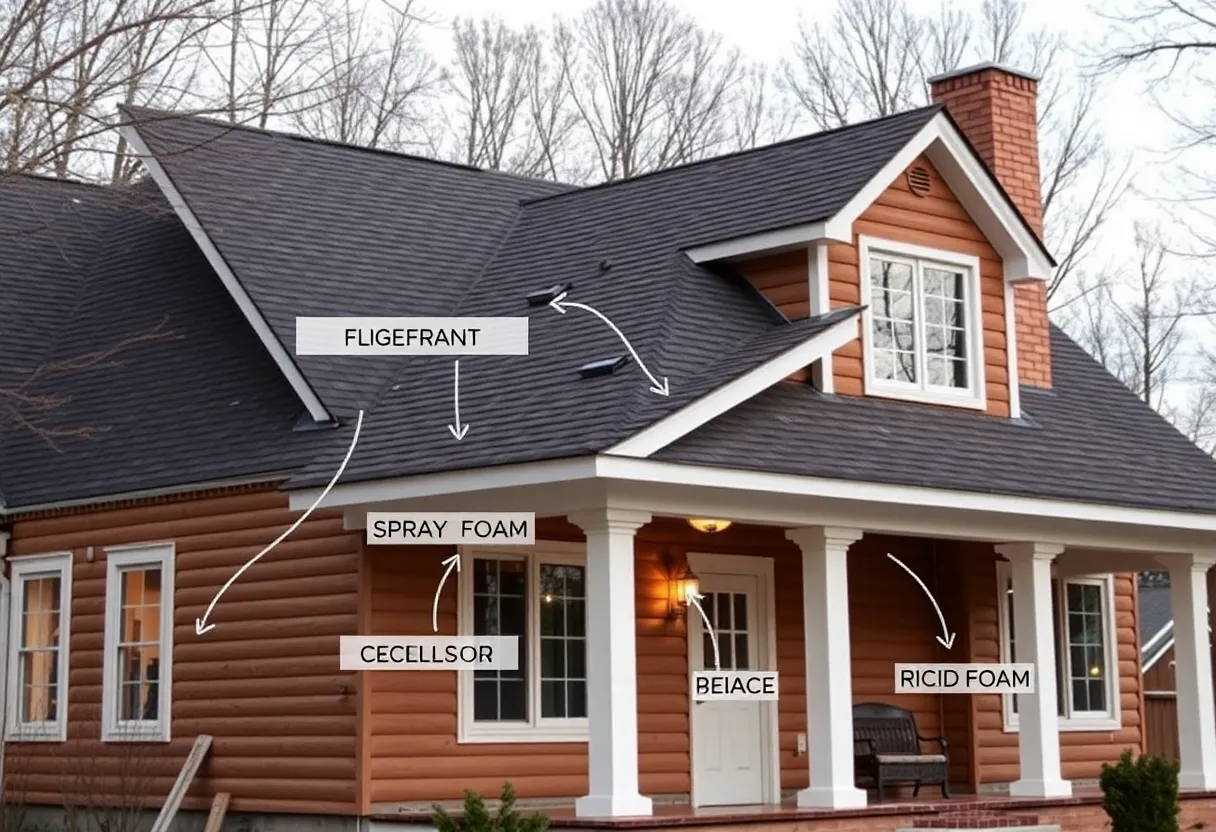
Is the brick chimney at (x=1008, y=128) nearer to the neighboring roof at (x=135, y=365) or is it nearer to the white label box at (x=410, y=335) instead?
the white label box at (x=410, y=335)

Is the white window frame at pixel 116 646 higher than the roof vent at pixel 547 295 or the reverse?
the reverse

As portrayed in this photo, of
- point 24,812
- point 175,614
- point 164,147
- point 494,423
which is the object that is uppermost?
point 164,147

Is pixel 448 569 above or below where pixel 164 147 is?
below

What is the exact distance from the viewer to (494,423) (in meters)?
15.0

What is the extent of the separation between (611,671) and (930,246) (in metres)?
5.87

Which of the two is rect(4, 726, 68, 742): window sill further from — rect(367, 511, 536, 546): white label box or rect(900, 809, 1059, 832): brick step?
rect(900, 809, 1059, 832): brick step

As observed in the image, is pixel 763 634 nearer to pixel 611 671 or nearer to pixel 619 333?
pixel 619 333

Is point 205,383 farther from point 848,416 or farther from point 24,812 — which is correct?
point 848,416

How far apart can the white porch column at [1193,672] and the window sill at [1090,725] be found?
1513 mm

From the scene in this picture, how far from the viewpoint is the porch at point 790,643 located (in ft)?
47.0

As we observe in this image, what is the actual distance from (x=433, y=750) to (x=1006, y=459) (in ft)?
17.9

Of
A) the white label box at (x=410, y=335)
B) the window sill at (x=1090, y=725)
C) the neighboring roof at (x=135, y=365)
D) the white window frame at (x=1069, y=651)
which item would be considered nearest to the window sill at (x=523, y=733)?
the neighboring roof at (x=135, y=365)

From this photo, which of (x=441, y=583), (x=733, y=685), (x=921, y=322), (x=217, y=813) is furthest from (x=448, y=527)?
(x=921, y=322)

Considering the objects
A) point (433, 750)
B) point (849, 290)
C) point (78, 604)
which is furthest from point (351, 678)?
point (849, 290)
